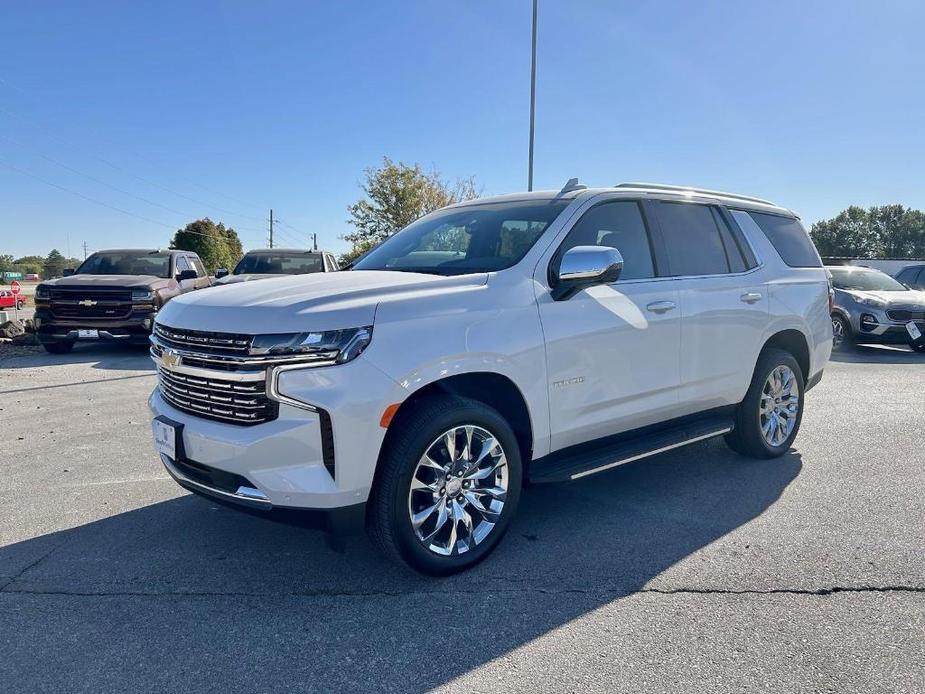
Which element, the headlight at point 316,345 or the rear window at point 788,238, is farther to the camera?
the rear window at point 788,238

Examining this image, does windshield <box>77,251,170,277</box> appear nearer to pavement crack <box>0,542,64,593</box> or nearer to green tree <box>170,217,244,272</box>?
pavement crack <box>0,542,64,593</box>

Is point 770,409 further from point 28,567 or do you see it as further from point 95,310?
point 95,310

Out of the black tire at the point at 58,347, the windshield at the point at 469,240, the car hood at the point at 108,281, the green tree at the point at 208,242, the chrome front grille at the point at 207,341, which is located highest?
the green tree at the point at 208,242

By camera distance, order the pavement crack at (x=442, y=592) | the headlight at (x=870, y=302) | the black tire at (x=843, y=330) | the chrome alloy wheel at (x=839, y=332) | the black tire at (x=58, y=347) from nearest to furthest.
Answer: the pavement crack at (x=442, y=592) → the black tire at (x=58, y=347) → the headlight at (x=870, y=302) → the black tire at (x=843, y=330) → the chrome alloy wheel at (x=839, y=332)

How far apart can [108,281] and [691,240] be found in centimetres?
935

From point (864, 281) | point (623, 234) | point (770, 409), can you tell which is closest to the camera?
point (623, 234)

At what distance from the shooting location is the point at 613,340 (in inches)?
149

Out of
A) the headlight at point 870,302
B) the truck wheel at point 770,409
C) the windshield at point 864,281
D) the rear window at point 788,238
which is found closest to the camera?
the truck wheel at point 770,409

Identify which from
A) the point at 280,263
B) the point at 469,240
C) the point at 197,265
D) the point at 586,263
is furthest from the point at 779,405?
the point at 197,265

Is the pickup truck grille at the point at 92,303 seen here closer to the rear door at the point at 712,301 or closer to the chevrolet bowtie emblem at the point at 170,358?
the chevrolet bowtie emblem at the point at 170,358

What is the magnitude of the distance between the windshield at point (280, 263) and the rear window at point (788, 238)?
9160 millimetres

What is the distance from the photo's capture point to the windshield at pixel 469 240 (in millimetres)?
3732

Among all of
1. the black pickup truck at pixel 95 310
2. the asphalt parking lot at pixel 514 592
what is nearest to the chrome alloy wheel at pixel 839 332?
the asphalt parking lot at pixel 514 592

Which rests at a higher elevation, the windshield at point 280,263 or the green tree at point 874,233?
the green tree at point 874,233
